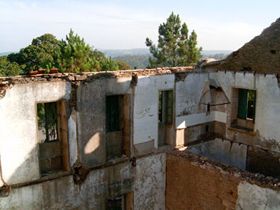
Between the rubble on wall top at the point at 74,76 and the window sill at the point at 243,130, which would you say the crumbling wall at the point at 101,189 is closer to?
the rubble on wall top at the point at 74,76

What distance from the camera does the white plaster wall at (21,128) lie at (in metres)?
8.21

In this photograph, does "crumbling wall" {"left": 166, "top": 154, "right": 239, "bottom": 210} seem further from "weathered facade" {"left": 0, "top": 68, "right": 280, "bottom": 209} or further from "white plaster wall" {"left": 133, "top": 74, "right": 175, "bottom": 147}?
"white plaster wall" {"left": 133, "top": 74, "right": 175, "bottom": 147}

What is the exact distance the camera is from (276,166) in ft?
37.8

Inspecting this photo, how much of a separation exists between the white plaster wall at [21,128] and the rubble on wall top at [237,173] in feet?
15.7

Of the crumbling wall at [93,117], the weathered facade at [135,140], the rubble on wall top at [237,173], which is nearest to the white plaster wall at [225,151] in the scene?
the weathered facade at [135,140]

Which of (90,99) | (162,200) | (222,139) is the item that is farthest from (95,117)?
(222,139)

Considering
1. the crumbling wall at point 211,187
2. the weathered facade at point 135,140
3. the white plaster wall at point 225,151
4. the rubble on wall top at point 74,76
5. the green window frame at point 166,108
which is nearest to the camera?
the rubble on wall top at point 74,76

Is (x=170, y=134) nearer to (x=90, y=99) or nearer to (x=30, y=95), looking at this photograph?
(x=90, y=99)

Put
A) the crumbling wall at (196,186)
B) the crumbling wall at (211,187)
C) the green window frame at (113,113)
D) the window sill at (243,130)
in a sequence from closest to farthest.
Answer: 1. the crumbling wall at (211,187)
2. the crumbling wall at (196,186)
3. the green window frame at (113,113)
4. the window sill at (243,130)

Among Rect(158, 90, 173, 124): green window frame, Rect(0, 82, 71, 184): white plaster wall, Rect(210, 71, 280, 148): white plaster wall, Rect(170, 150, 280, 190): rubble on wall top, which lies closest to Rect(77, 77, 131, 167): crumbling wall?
Rect(0, 82, 71, 184): white plaster wall

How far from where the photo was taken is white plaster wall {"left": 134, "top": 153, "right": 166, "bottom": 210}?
11219mm

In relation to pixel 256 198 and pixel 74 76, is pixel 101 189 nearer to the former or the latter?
pixel 74 76

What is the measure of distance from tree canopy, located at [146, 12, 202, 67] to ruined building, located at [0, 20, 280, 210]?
744 inches

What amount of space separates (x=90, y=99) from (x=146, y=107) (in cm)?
224
